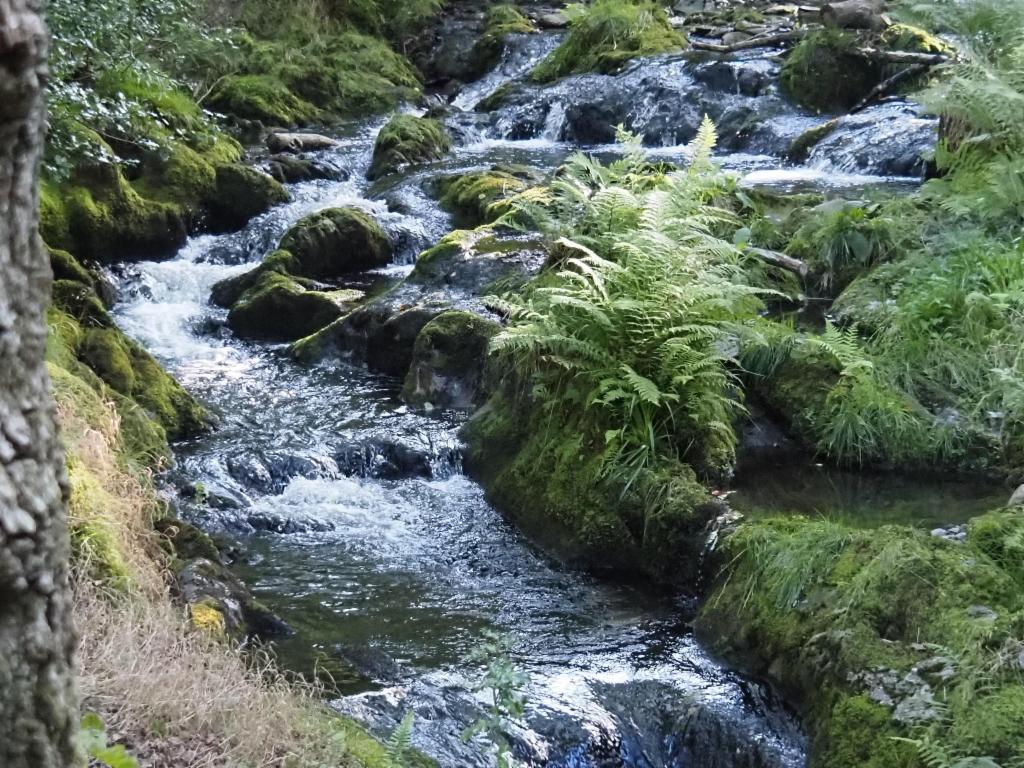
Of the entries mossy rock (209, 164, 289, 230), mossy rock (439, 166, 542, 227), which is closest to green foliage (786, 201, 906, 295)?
mossy rock (439, 166, 542, 227)

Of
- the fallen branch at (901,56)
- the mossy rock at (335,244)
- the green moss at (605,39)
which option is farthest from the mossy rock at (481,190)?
the green moss at (605,39)

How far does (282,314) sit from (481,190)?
10.3ft

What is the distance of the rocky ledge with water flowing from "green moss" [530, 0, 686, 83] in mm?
6062

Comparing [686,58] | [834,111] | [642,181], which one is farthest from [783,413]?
[686,58]

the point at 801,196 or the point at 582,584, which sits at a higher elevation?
the point at 801,196

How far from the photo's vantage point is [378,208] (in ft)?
43.3

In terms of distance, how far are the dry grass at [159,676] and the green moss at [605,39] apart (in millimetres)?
15406

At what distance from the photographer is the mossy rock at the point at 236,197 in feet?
42.4

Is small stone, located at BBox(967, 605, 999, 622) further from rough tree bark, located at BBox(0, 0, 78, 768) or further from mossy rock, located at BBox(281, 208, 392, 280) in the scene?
mossy rock, located at BBox(281, 208, 392, 280)

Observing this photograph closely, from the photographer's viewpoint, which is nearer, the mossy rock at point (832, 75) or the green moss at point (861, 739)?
the green moss at point (861, 739)

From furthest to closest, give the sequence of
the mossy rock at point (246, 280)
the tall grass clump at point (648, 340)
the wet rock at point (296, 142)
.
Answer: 1. the wet rock at point (296, 142)
2. the mossy rock at point (246, 280)
3. the tall grass clump at point (648, 340)

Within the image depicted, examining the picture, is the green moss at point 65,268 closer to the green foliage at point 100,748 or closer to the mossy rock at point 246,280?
the mossy rock at point 246,280

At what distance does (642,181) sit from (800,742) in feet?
15.9

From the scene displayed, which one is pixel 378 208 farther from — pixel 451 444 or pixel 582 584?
pixel 582 584
